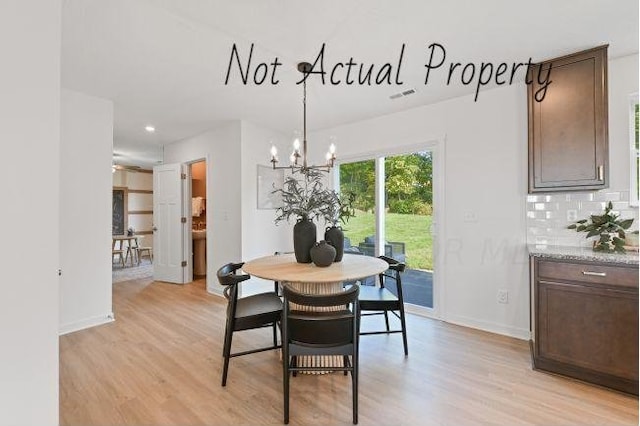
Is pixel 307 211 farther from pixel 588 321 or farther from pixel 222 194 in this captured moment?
pixel 222 194

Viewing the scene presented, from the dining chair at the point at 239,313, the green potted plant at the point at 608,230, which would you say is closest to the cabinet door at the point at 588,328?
the green potted plant at the point at 608,230

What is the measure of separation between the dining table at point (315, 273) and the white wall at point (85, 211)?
2.02 metres

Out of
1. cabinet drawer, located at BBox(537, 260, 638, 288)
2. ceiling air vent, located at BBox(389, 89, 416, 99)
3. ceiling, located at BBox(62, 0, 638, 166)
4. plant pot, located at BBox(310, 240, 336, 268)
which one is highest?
ceiling, located at BBox(62, 0, 638, 166)

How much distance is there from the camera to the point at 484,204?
9.85 feet

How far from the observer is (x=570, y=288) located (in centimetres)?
210

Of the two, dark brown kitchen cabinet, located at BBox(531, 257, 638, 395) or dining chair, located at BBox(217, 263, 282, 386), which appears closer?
dark brown kitchen cabinet, located at BBox(531, 257, 638, 395)

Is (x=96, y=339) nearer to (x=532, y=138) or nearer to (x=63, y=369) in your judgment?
(x=63, y=369)

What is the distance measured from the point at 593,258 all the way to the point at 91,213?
4357 millimetres

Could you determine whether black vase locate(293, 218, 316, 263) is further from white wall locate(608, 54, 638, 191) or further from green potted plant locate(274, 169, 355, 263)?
white wall locate(608, 54, 638, 191)

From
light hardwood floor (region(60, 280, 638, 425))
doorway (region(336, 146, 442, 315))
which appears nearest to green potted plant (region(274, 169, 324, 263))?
light hardwood floor (region(60, 280, 638, 425))

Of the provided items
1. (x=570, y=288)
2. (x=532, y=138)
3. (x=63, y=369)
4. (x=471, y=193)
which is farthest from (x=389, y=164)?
(x=63, y=369)

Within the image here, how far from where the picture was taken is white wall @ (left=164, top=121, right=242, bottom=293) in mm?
4023

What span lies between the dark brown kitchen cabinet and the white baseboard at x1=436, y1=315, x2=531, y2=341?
57 cm

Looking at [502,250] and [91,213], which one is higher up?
[91,213]
